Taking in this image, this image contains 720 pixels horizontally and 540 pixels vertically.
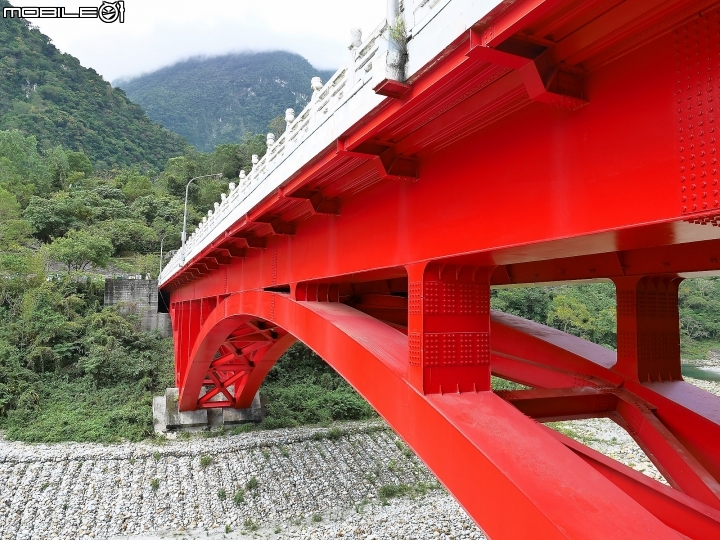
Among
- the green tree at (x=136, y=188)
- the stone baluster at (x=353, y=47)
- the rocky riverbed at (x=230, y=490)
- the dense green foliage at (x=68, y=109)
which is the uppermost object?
the dense green foliage at (x=68, y=109)

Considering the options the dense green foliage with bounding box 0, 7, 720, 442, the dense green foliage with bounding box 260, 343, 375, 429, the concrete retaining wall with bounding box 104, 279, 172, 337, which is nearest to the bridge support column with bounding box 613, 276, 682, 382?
the dense green foliage with bounding box 260, 343, 375, 429

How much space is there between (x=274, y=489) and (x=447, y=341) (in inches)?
539

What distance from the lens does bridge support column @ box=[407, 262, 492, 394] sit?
508 centimetres

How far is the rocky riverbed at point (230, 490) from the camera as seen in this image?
14.2m

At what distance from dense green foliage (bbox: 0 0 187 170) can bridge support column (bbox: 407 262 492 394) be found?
261 feet

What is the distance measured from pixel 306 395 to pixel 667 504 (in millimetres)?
24019

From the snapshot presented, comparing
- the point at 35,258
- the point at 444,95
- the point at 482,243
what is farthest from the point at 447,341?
the point at 35,258

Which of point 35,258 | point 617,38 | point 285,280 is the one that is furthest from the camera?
point 35,258

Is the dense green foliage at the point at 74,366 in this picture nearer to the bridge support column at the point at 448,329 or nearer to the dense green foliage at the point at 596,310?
the bridge support column at the point at 448,329

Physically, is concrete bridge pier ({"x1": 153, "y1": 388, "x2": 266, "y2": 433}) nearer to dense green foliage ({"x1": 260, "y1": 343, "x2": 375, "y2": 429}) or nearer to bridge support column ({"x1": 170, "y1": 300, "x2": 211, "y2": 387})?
dense green foliage ({"x1": 260, "y1": 343, "x2": 375, "y2": 429})

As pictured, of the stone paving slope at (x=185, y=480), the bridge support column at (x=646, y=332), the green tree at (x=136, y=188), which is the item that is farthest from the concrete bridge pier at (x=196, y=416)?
the green tree at (x=136, y=188)

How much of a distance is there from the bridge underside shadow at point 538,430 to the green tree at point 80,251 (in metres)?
31.3

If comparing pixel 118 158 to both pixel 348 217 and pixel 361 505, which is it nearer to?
pixel 361 505

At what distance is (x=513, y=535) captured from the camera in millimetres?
3689
